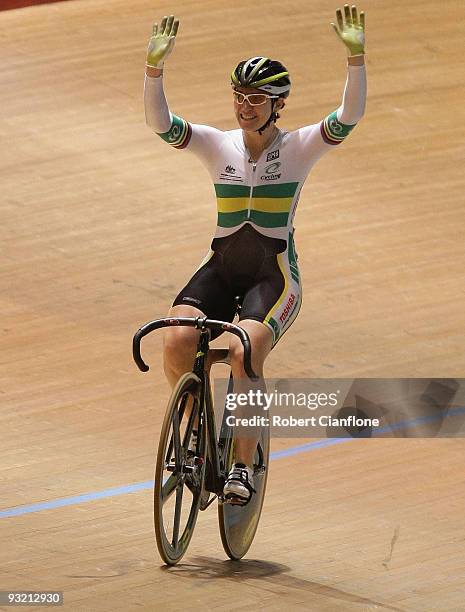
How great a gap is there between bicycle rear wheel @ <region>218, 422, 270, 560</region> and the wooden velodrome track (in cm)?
8

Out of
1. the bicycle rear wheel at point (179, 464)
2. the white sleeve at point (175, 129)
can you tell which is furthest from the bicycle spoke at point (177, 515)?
the white sleeve at point (175, 129)

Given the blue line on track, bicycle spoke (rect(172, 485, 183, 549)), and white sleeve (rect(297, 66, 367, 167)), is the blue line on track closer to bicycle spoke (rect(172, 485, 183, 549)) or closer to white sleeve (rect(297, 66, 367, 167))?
bicycle spoke (rect(172, 485, 183, 549))

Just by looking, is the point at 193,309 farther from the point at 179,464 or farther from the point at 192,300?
the point at 179,464

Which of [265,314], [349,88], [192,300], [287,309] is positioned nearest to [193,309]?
[192,300]

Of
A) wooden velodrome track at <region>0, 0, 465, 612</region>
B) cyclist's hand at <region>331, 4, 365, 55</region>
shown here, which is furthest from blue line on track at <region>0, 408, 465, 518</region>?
cyclist's hand at <region>331, 4, 365, 55</region>

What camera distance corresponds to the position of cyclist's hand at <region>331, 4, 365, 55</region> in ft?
18.1

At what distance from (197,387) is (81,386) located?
2349mm

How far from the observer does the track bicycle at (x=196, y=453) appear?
5.05m

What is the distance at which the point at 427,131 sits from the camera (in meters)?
11.0

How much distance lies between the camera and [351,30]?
554 centimetres

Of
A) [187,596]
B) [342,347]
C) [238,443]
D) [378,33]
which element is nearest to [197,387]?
[238,443]

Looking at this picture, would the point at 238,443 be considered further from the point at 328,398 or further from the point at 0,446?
the point at 328,398

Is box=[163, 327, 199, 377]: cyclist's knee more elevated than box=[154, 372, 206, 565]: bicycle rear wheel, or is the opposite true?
box=[163, 327, 199, 377]: cyclist's knee

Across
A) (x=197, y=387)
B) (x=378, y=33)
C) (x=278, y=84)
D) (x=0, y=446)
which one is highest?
(x=278, y=84)
